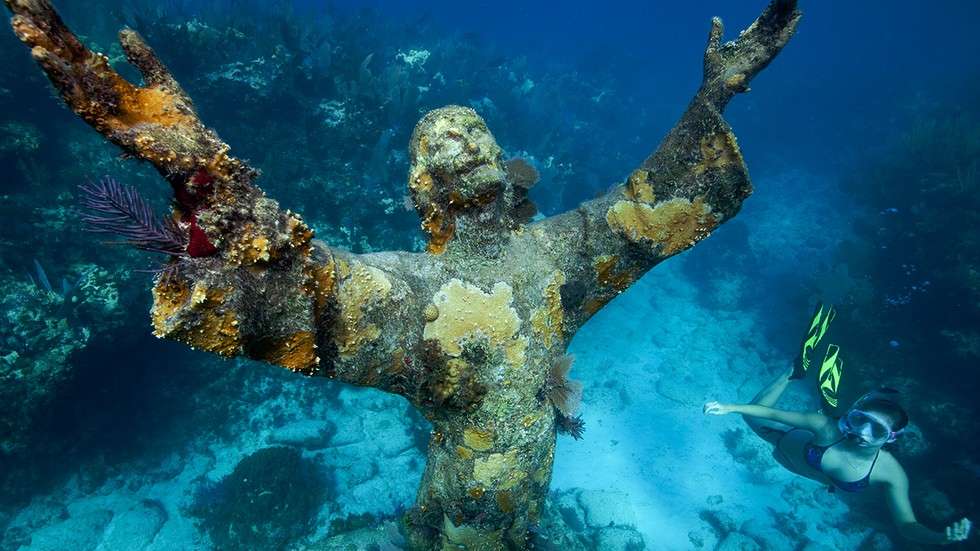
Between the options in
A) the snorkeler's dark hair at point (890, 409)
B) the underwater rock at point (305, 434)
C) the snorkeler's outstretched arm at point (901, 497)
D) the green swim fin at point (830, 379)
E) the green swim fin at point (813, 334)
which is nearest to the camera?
the snorkeler's dark hair at point (890, 409)

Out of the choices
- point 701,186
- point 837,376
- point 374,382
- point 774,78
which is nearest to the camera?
point 374,382

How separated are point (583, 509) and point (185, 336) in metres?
8.88

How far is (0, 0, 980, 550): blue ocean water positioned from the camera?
25.0ft

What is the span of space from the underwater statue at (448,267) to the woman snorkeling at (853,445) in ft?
14.3

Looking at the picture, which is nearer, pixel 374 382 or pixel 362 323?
pixel 362 323

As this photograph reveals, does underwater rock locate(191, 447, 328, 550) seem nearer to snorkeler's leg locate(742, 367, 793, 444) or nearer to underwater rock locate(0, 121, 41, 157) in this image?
snorkeler's leg locate(742, 367, 793, 444)

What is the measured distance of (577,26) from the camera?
55.8 m

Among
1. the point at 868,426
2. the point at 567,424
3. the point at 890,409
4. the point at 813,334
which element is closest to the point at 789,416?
the point at 868,426

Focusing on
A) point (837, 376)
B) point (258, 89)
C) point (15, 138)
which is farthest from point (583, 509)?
point (15, 138)

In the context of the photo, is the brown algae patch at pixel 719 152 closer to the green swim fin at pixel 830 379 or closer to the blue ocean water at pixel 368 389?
the blue ocean water at pixel 368 389

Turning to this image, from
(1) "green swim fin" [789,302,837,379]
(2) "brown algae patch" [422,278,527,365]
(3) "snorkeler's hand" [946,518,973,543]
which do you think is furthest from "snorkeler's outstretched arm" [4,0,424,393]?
(3) "snorkeler's hand" [946,518,973,543]

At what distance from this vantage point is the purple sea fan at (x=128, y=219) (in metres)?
1.47

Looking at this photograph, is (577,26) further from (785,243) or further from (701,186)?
(701,186)

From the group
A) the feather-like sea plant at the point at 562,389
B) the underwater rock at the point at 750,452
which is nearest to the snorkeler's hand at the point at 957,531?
the underwater rock at the point at 750,452
